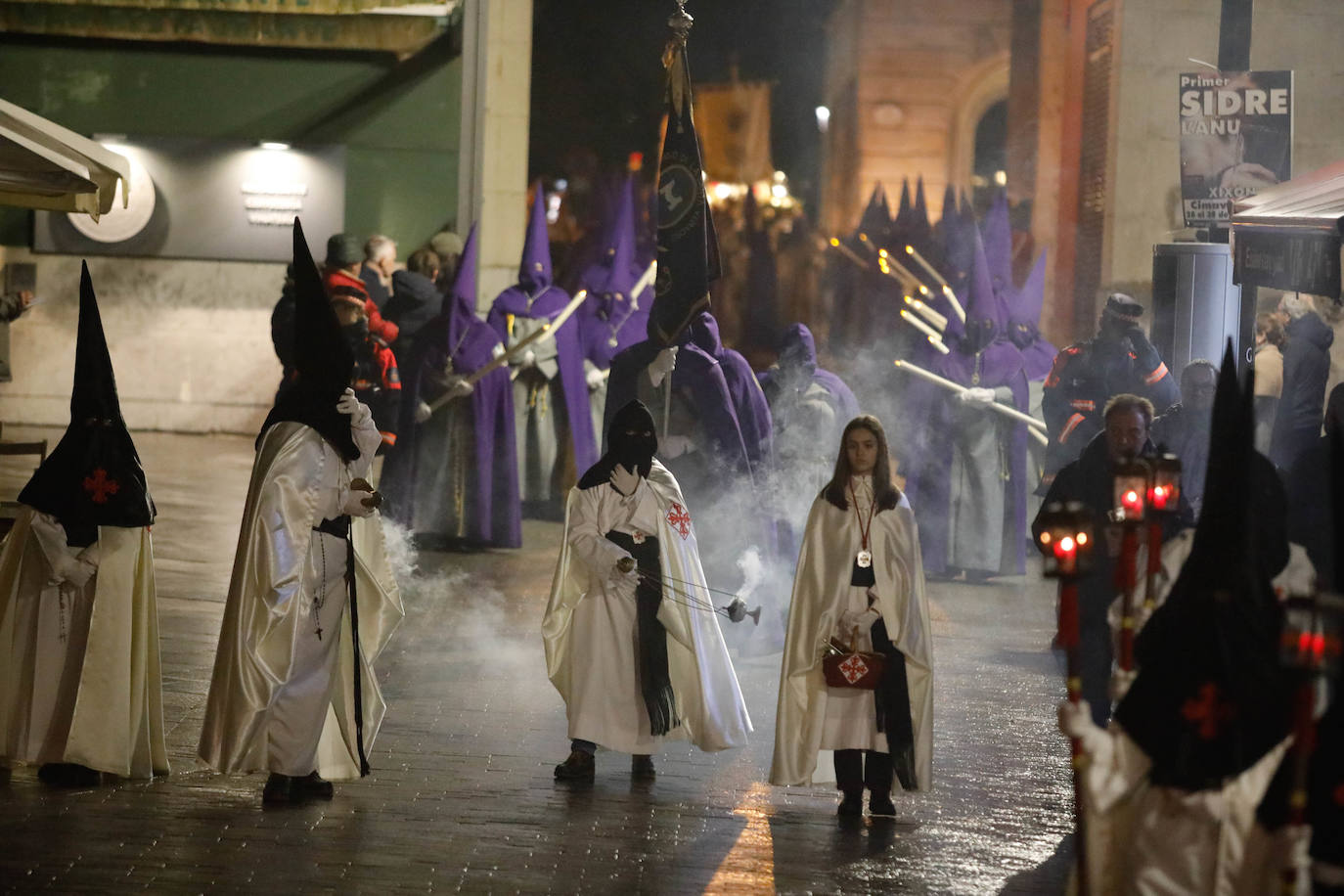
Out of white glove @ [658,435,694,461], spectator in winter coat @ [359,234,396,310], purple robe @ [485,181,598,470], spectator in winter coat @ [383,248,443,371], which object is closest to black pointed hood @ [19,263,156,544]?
white glove @ [658,435,694,461]

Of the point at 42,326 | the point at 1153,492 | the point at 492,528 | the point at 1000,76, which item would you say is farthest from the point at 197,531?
the point at 1000,76

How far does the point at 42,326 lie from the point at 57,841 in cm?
1539

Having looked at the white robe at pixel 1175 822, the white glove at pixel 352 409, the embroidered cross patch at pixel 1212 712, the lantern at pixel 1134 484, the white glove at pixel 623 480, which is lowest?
the white robe at pixel 1175 822

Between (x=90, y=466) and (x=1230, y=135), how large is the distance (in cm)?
835

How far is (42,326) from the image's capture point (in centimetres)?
2027

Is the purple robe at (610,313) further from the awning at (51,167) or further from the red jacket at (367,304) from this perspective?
the awning at (51,167)

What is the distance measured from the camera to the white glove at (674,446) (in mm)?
10125

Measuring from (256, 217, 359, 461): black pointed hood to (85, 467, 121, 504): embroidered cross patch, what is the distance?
0.66 metres

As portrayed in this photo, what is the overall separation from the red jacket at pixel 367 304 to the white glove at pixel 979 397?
465cm

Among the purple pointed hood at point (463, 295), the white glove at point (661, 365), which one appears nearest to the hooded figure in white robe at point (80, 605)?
the white glove at point (661, 365)

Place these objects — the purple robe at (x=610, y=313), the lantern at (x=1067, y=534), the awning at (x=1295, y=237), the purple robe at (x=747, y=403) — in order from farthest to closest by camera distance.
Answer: the purple robe at (x=610, y=313), the purple robe at (x=747, y=403), the awning at (x=1295, y=237), the lantern at (x=1067, y=534)

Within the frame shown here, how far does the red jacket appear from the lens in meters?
9.98

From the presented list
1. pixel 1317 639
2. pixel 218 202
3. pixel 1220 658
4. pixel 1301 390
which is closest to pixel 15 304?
pixel 1301 390

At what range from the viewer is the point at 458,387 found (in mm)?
13688
